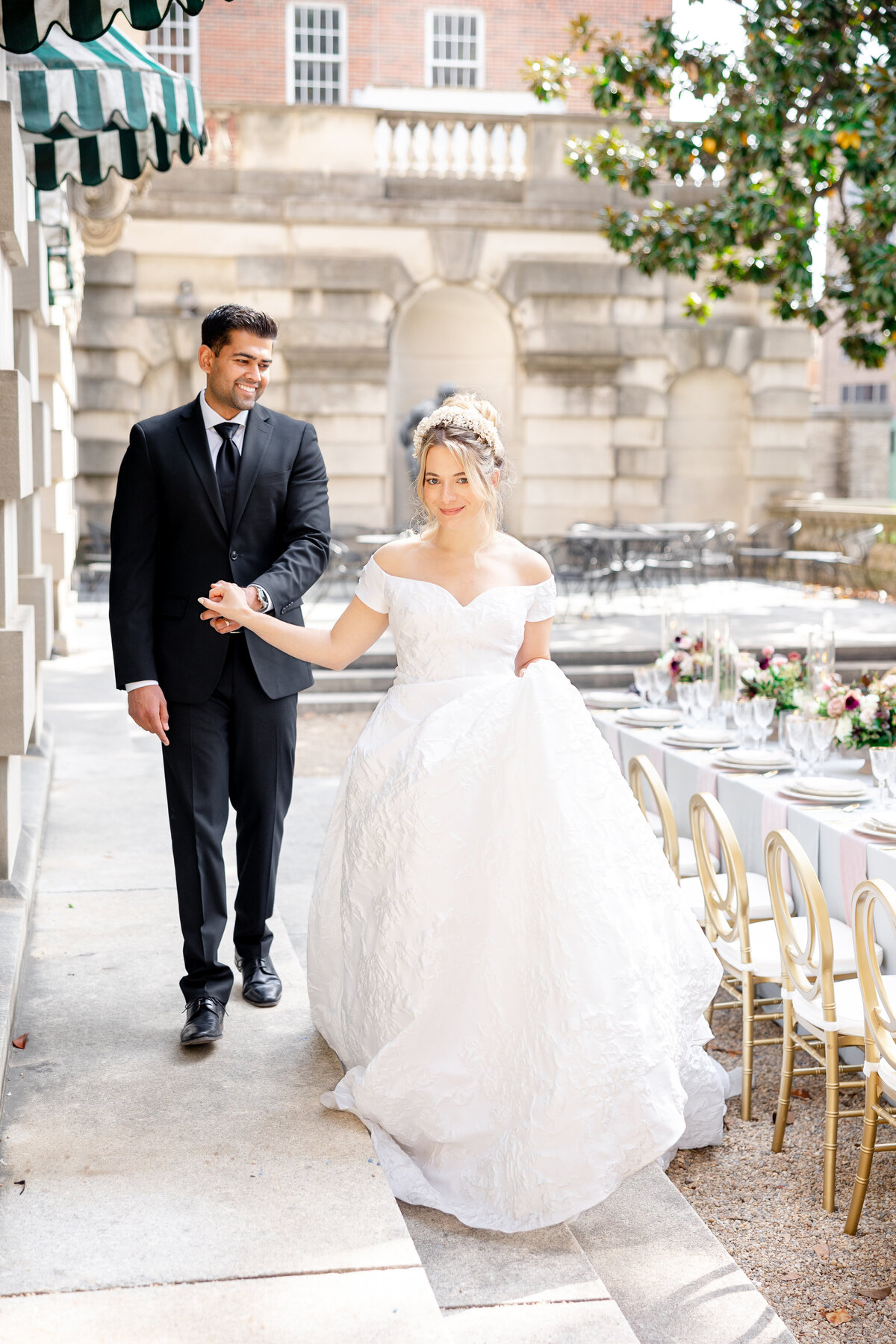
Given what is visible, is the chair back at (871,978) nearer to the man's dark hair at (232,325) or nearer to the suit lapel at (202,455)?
the suit lapel at (202,455)

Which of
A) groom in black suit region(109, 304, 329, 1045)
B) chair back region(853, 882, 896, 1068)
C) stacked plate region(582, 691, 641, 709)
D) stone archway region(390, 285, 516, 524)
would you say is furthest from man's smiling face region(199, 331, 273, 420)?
stone archway region(390, 285, 516, 524)

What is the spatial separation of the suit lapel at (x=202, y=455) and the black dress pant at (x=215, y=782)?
0.37 m

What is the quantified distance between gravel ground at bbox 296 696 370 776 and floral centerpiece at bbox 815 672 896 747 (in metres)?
4.07

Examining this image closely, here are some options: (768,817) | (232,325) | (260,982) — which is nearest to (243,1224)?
(260,982)

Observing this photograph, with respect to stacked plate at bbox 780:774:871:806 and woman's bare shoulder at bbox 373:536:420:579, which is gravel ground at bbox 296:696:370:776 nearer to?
stacked plate at bbox 780:774:871:806

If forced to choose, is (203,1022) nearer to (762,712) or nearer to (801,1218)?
(801,1218)

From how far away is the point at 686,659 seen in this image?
20.3 feet

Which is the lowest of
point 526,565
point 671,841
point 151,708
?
point 671,841

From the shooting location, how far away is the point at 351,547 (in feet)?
60.1

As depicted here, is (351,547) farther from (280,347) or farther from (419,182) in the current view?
(419,182)

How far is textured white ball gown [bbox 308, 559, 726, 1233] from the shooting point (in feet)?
10.3

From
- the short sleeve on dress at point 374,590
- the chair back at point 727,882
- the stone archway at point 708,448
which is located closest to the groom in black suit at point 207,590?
the short sleeve on dress at point 374,590

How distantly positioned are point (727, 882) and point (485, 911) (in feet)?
4.23

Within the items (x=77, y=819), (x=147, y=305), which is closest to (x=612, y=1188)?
(x=77, y=819)
